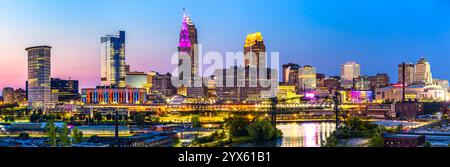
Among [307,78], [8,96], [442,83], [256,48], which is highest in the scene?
[256,48]

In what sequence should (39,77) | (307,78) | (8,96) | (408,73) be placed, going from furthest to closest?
1. (408,73)
2. (307,78)
3. (8,96)
4. (39,77)

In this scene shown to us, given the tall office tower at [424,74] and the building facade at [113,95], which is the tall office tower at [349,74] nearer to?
the tall office tower at [424,74]

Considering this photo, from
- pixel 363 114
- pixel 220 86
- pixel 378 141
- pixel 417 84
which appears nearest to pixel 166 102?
pixel 220 86

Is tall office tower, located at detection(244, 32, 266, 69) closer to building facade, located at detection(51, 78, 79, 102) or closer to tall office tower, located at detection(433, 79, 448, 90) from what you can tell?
building facade, located at detection(51, 78, 79, 102)

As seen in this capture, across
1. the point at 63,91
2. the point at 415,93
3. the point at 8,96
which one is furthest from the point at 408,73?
the point at 8,96

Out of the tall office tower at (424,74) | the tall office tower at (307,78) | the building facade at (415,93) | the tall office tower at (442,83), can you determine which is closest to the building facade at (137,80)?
the tall office tower at (307,78)

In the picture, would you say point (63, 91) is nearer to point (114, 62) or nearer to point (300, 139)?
point (114, 62)

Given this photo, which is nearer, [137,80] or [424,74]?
[424,74]
